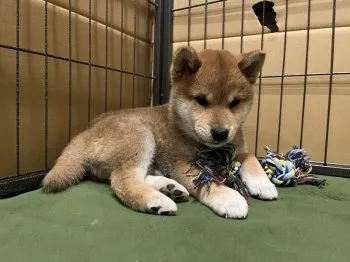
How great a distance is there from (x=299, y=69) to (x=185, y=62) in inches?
36.7

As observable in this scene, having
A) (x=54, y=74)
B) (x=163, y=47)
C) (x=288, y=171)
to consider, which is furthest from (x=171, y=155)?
(x=163, y=47)

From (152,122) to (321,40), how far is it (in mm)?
1206

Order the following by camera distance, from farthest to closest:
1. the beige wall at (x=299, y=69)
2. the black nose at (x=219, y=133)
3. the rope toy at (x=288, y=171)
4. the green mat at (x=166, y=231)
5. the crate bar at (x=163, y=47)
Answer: the crate bar at (x=163, y=47)
the beige wall at (x=299, y=69)
the rope toy at (x=288, y=171)
the black nose at (x=219, y=133)
the green mat at (x=166, y=231)

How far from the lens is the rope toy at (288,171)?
1.62 m

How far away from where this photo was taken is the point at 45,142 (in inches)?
68.4

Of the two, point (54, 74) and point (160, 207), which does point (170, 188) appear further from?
point (54, 74)

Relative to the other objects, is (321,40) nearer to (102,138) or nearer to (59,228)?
(102,138)

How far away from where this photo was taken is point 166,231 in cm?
103

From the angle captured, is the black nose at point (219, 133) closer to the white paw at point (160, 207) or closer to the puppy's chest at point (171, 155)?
the puppy's chest at point (171, 155)

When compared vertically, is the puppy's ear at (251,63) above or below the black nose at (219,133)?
above

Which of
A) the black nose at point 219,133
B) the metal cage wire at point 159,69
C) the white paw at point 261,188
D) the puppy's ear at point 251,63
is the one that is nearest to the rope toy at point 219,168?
the white paw at point 261,188

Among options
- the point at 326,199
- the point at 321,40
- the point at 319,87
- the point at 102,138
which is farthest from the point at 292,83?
the point at 102,138

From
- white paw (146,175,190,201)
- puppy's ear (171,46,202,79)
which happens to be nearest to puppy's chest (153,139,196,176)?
white paw (146,175,190,201)

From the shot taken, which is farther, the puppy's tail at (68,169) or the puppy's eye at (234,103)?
the puppy's eye at (234,103)
